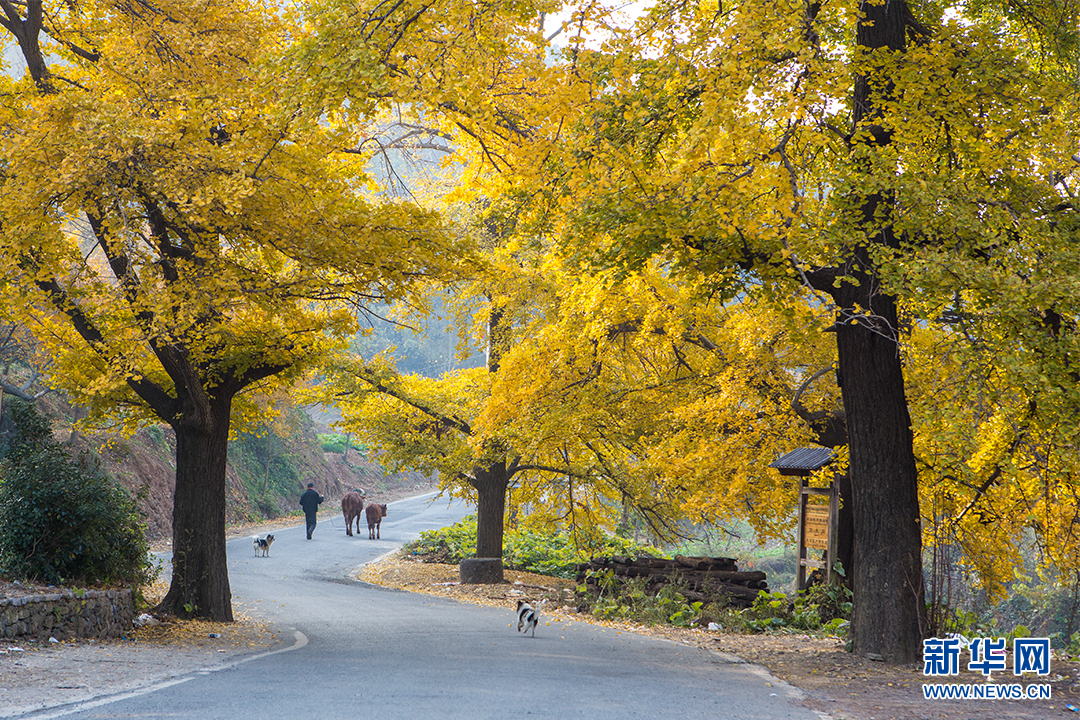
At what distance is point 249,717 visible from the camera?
17.9ft

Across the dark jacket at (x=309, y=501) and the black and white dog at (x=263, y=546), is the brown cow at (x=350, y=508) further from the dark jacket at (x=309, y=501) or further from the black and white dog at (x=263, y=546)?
the black and white dog at (x=263, y=546)

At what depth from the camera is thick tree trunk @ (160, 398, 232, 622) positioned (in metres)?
11.5

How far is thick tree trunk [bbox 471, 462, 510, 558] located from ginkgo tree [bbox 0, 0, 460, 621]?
7759 mm

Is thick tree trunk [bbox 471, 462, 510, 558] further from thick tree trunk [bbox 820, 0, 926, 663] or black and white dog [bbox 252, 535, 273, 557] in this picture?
thick tree trunk [bbox 820, 0, 926, 663]

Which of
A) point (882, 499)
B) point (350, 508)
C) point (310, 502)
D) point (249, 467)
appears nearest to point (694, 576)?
point (882, 499)

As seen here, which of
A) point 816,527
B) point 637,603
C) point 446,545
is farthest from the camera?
point 446,545

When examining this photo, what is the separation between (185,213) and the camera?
902 centimetres

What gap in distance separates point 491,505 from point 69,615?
421 inches

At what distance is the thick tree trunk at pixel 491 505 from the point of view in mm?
18828

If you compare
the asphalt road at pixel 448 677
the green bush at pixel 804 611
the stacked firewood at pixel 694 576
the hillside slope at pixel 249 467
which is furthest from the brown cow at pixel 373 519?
the green bush at pixel 804 611

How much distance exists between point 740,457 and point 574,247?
21.0ft

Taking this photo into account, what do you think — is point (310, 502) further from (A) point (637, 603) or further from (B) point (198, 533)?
(B) point (198, 533)

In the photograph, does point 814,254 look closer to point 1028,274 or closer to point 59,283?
point 1028,274

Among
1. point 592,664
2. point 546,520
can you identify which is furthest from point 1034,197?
point 546,520
